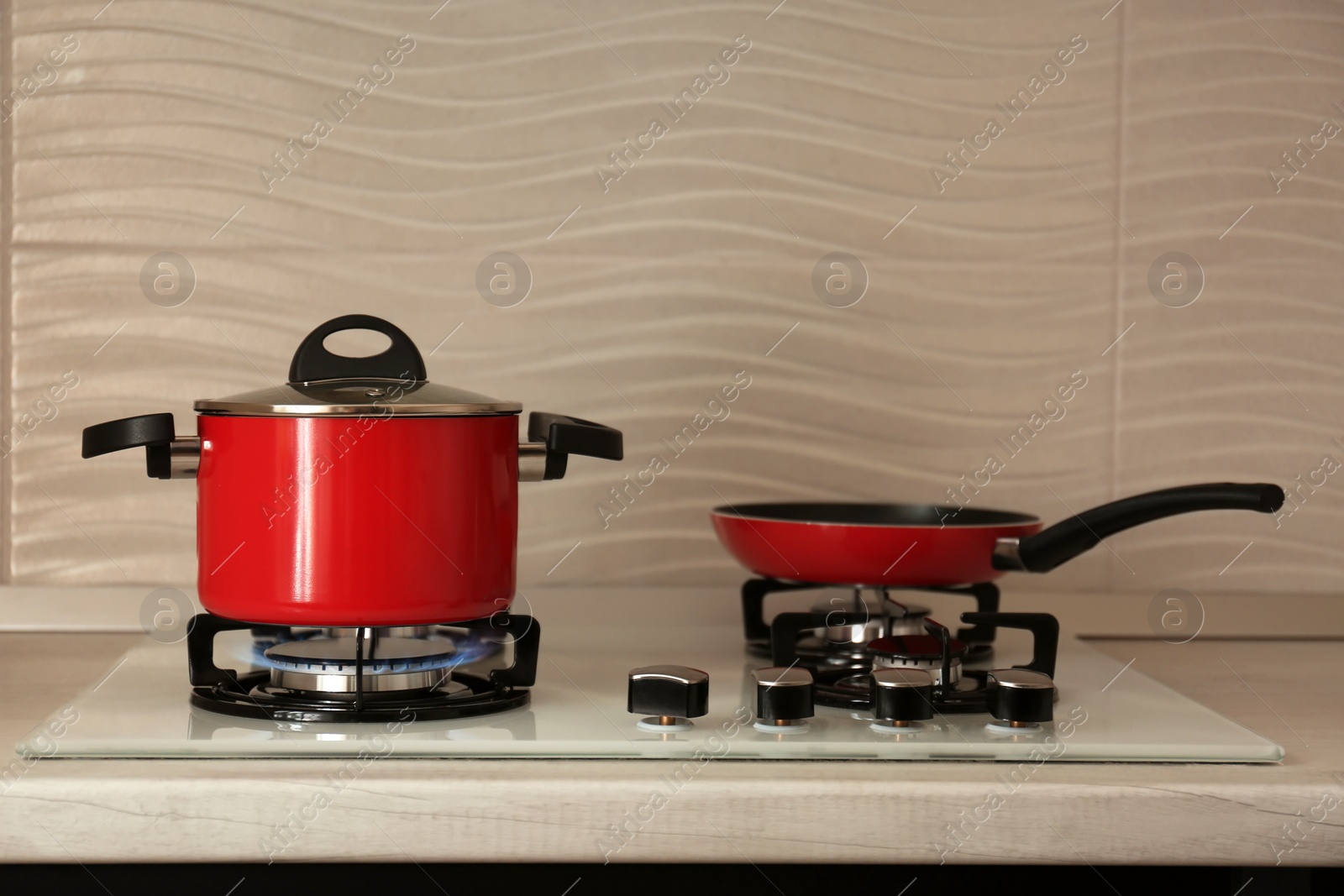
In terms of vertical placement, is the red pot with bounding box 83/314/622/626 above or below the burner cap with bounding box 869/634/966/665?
above

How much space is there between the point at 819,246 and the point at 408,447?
57 cm

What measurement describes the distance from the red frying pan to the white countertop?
0.22 metres

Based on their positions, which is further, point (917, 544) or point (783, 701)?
point (917, 544)

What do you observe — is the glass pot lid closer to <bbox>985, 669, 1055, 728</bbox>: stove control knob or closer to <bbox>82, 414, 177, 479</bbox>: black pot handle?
<bbox>82, 414, 177, 479</bbox>: black pot handle

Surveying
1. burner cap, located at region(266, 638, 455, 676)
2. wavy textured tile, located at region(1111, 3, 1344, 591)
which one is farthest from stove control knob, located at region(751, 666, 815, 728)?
wavy textured tile, located at region(1111, 3, 1344, 591)

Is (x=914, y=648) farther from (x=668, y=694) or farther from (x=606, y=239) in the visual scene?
(x=606, y=239)

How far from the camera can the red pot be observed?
729 millimetres

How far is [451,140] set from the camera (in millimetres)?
1142

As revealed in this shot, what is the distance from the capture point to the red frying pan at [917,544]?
838 millimetres

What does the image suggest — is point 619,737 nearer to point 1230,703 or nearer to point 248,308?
point 1230,703

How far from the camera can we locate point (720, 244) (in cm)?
116

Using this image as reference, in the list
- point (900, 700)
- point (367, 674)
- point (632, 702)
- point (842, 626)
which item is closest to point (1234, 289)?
point (842, 626)

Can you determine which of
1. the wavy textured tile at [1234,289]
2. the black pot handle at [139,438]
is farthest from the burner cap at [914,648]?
the black pot handle at [139,438]

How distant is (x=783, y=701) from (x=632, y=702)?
0.09m
